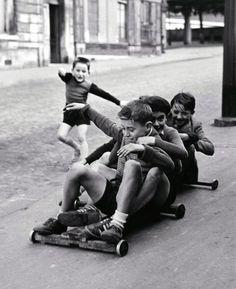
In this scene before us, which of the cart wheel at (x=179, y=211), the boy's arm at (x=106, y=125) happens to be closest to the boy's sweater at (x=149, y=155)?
the boy's arm at (x=106, y=125)

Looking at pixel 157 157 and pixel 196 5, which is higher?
pixel 196 5

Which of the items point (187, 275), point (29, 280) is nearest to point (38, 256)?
point (29, 280)

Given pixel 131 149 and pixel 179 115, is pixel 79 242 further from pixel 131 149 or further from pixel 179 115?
pixel 179 115

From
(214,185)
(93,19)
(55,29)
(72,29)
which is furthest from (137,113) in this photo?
(93,19)

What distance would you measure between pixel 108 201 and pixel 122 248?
0.45 metres

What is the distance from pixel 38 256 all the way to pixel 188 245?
1.01 metres

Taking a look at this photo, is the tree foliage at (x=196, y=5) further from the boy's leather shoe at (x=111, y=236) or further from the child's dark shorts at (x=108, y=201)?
the boy's leather shoe at (x=111, y=236)

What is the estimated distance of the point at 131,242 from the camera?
4105mm

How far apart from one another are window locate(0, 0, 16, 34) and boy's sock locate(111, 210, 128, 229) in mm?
18188

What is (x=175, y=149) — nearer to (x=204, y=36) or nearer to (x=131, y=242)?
(x=131, y=242)

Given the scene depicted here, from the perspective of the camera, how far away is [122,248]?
150 inches

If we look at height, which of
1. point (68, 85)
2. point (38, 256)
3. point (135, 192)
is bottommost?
point (38, 256)

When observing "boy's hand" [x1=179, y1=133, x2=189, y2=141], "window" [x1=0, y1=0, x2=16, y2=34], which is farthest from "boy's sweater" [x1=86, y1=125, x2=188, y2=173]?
"window" [x1=0, y1=0, x2=16, y2=34]

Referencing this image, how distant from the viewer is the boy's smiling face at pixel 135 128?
4.12 metres
